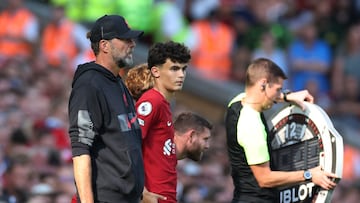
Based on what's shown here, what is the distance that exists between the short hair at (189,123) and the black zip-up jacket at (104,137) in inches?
48.7

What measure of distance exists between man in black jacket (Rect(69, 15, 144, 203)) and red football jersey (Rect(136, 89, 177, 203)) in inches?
22.0

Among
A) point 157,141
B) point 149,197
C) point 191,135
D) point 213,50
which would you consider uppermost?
point 213,50

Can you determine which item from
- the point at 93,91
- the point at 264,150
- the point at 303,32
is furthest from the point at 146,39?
the point at 93,91

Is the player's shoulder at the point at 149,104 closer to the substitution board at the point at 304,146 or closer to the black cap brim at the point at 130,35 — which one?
Answer: the black cap brim at the point at 130,35

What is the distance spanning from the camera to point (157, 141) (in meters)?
8.76

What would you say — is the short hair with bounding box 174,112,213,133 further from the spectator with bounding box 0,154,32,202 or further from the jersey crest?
the spectator with bounding box 0,154,32,202

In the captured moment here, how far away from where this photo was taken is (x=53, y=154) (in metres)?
14.1

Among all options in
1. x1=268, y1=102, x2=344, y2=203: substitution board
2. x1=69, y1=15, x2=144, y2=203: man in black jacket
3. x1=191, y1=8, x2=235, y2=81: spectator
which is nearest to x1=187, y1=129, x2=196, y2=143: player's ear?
x1=268, y1=102, x2=344, y2=203: substitution board

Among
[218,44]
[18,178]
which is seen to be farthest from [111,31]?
[218,44]

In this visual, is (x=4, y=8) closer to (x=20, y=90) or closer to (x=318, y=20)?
(x=20, y=90)

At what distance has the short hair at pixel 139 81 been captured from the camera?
354 inches

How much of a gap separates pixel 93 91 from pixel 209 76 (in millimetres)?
10821

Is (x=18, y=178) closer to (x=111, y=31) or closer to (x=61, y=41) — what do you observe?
(x=111, y=31)

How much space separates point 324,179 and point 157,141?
1.38 m
